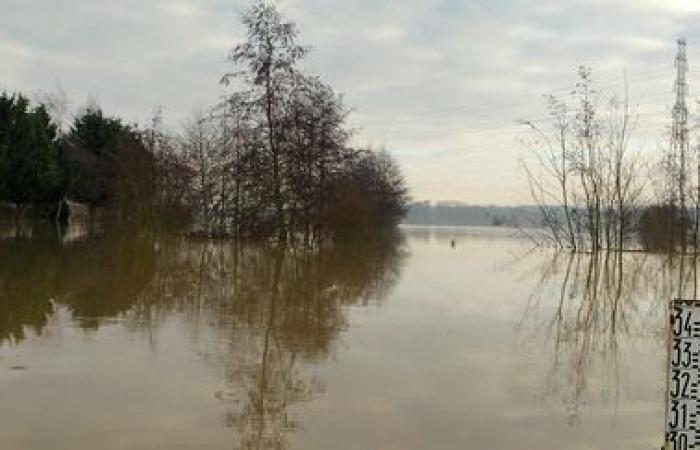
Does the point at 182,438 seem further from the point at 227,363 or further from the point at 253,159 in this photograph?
the point at 253,159

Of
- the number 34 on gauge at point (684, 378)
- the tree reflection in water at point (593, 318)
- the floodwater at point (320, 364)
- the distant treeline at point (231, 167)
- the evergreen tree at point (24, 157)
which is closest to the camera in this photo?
the number 34 on gauge at point (684, 378)

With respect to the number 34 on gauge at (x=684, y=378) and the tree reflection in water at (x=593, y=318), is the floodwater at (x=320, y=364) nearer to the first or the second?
the tree reflection in water at (x=593, y=318)

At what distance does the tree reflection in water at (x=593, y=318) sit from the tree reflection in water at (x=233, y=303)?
261cm

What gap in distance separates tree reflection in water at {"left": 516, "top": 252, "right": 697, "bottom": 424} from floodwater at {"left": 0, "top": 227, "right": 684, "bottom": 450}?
0.05 m

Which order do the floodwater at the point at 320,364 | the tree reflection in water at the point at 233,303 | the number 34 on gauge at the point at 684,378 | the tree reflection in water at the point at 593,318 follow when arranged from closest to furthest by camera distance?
the number 34 on gauge at the point at 684,378, the floodwater at the point at 320,364, the tree reflection in water at the point at 233,303, the tree reflection in water at the point at 593,318

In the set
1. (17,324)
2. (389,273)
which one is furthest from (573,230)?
(17,324)

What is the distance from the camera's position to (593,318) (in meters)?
13.1

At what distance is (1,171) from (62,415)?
150 feet

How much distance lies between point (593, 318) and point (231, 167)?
83.5 feet

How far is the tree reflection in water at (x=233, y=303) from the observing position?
7.31m

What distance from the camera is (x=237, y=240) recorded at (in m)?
37.7

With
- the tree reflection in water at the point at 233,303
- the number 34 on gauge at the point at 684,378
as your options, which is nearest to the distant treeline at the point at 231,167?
the tree reflection in water at the point at 233,303

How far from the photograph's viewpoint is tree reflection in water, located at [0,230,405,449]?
24.0 ft

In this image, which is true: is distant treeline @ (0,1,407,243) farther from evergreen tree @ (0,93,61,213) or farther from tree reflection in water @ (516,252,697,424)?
tree reflection in water @ (516,252,697,424)
